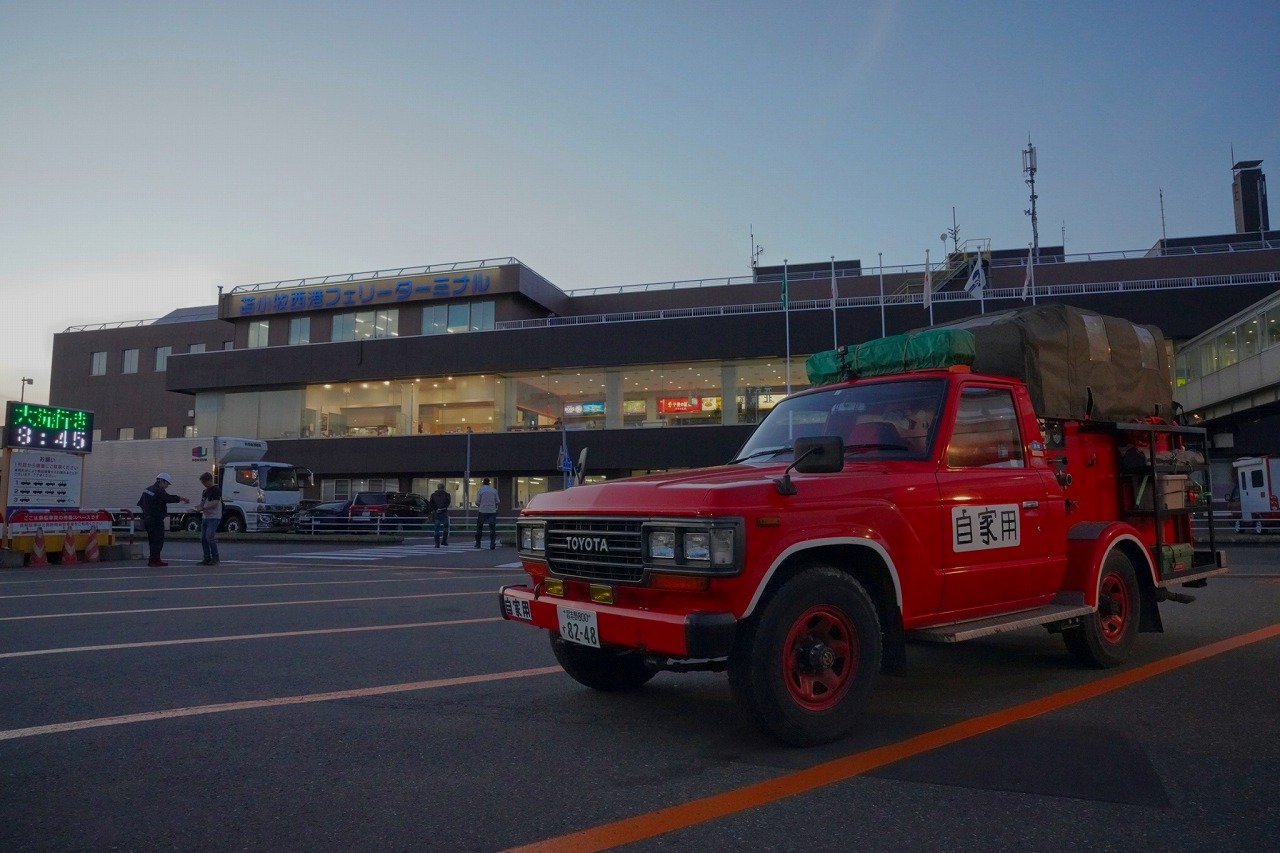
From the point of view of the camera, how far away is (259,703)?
16.6 ft

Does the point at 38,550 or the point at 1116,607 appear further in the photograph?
the point at 38,550

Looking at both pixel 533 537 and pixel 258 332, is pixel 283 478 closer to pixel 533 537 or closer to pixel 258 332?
pixel 258 332

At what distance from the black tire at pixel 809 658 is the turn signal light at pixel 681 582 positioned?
318 millimetres

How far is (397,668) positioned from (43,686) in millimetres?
2233

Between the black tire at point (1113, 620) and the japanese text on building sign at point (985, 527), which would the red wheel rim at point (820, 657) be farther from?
the black tire at point (1113, 620)

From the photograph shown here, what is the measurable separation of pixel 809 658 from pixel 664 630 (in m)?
0.81

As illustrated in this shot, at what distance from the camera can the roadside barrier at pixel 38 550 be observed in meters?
17.2

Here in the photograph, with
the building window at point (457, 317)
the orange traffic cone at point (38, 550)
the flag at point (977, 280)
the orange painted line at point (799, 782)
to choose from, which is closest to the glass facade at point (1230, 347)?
the flag at point (977, 280)

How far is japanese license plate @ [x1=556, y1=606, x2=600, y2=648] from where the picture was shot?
14.1ft

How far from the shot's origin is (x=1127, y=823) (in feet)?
10.3

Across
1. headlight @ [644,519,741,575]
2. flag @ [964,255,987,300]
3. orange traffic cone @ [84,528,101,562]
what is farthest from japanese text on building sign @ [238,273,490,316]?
headlight @ [644,519,741,575]

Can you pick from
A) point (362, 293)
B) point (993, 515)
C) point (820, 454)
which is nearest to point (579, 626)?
point (820, 454)

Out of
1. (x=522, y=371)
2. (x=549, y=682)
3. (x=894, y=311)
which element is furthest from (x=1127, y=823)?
(x=522, y=371)

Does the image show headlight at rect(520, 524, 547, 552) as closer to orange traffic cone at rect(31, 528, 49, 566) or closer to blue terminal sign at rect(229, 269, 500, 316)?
orange traffic cone at rect(31, 528, 49, 566)
